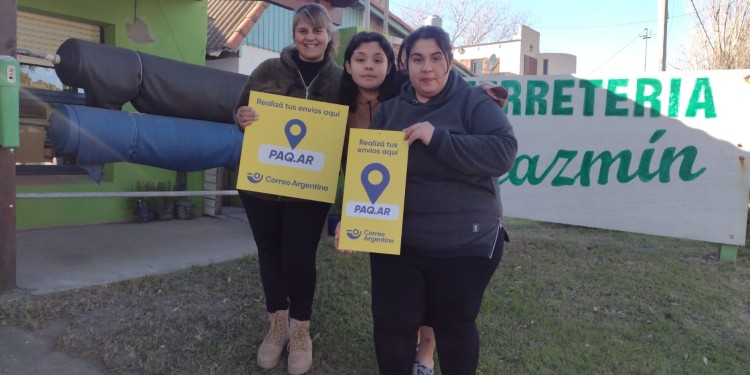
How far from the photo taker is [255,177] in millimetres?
2752

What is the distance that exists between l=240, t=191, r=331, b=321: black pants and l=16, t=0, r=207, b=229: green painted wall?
4685mm

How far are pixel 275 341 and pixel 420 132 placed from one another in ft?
5.33

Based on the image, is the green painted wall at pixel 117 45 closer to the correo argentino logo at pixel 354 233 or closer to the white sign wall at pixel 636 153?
the white sign wall at pixel 636 153

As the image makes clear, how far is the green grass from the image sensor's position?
129 inches

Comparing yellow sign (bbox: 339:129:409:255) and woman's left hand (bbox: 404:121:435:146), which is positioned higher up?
woman's left hand (bbox: 404:121:435:146)

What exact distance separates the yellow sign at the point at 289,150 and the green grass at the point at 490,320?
1074 mm

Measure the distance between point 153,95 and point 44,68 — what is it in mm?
2582

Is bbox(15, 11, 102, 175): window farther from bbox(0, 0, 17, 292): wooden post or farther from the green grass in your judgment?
the green grass

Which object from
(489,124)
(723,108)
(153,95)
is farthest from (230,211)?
(489,124)

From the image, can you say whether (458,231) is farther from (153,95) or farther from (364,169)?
(153,95)

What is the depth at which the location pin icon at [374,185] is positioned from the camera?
2297 millimetres

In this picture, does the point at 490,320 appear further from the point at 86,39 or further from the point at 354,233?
the point at 86,39

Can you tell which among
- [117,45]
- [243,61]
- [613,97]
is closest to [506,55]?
[243,61]

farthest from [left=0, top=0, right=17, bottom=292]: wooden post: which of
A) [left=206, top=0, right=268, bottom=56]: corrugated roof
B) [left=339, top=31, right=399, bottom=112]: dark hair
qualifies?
[left=206, top=0, right=268, bottom=56]: corrugated roof
